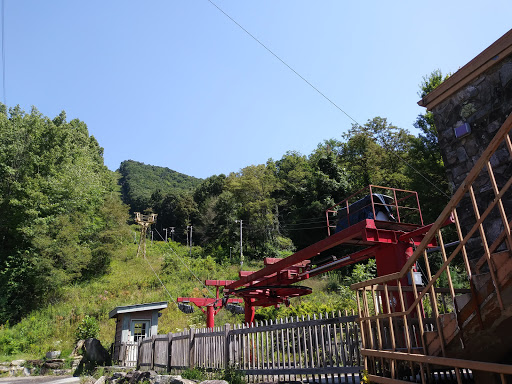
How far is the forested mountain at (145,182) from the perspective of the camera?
70750 mm

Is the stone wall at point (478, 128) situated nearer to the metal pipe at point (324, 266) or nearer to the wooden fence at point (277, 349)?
the wooden fence at point (277, 349)

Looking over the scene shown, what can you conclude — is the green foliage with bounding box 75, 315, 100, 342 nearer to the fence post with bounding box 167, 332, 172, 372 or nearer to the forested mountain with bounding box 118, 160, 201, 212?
the fence post with bounding box 167, 332, 172, 372

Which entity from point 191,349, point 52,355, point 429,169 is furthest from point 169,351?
point 429,169

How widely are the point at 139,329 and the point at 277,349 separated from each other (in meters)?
10.4

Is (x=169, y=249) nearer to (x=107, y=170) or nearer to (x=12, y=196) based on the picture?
(x=107, y=170)

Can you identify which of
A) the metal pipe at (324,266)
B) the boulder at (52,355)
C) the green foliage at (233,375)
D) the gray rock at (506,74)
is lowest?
the boulder at (52,355)

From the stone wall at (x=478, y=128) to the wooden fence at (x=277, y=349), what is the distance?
2617mm

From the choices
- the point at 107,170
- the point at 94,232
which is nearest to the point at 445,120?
the point at 94,232

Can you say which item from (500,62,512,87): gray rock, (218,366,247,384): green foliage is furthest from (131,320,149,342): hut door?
(500,62,512,87): gray rock

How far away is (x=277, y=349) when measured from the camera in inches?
271

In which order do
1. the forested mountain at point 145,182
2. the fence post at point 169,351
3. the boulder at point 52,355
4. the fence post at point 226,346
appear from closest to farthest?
the fence post at point 226,346 < the fence post at point 169,351 < the boulder at point 52,355 < the forested mountain at point 145,182

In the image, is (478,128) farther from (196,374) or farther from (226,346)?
(196,374)

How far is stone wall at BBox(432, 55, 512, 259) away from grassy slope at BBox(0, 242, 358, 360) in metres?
9.61

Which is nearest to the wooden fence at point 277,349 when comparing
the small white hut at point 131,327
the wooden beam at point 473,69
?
the small white hut at point 131,327
